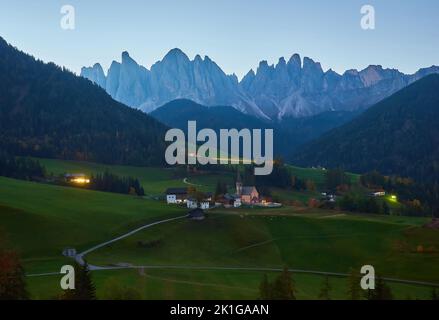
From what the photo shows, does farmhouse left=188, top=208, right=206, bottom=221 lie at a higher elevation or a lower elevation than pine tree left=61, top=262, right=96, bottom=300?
higher

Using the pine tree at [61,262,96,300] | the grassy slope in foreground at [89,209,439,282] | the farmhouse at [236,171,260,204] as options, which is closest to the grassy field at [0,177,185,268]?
the grassy slope in foreground at [89,209,439,282]

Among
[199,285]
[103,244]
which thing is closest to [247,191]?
[103,244]

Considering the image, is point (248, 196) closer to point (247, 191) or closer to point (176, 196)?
point (247, 191)

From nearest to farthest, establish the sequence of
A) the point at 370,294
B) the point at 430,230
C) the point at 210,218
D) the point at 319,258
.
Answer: the point at 370,294 → the point at 319,258 → the point at 430,230 → the point at 210,218

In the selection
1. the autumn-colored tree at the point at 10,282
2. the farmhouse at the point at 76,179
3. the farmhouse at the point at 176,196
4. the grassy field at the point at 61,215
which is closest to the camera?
the autumn-colored tree at the point at 10,282

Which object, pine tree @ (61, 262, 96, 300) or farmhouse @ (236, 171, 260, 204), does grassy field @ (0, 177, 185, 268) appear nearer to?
farmhouse @ (236, 171, 260, 204)

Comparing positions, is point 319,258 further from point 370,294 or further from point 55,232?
point 55,232

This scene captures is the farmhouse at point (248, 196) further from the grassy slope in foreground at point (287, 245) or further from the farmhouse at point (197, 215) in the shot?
the farmhouse at point (197, 215)

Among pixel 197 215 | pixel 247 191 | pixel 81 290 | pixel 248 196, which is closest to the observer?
pixel 81 290

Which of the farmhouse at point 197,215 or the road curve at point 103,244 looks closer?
the road curve at point 103,244

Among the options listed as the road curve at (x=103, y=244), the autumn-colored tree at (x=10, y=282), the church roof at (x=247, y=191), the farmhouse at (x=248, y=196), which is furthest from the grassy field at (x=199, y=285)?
the church roof at (x=247, y=191)
